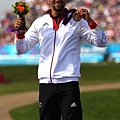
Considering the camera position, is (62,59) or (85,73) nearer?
(62,59)

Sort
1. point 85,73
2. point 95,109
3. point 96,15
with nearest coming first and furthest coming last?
point 95,109 < point 85,73 < point 96,15

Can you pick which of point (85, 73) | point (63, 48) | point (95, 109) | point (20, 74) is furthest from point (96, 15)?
point (63, 48)

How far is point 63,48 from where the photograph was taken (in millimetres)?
5254

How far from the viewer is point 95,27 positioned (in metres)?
5.20

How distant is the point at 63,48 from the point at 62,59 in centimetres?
11

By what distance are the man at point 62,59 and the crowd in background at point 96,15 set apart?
24675mm

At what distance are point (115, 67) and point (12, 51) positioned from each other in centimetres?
752

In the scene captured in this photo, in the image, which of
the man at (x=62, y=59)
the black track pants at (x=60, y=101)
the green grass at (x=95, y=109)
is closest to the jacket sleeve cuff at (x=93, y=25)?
the man at (x=62, y=59)

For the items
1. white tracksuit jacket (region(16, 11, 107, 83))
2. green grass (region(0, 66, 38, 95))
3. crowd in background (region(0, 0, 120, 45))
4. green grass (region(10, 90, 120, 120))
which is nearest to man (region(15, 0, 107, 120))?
white tracksuit jacket (region(16, 11, 107, 83))

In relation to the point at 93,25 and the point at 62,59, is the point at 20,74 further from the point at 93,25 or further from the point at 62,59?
the point at 93,25

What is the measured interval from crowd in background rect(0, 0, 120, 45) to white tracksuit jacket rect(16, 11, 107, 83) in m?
24.7

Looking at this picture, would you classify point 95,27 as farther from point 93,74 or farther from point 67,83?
point 93,74

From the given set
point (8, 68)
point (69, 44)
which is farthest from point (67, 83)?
point (8, 68)

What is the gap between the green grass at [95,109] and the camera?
1068 cm
